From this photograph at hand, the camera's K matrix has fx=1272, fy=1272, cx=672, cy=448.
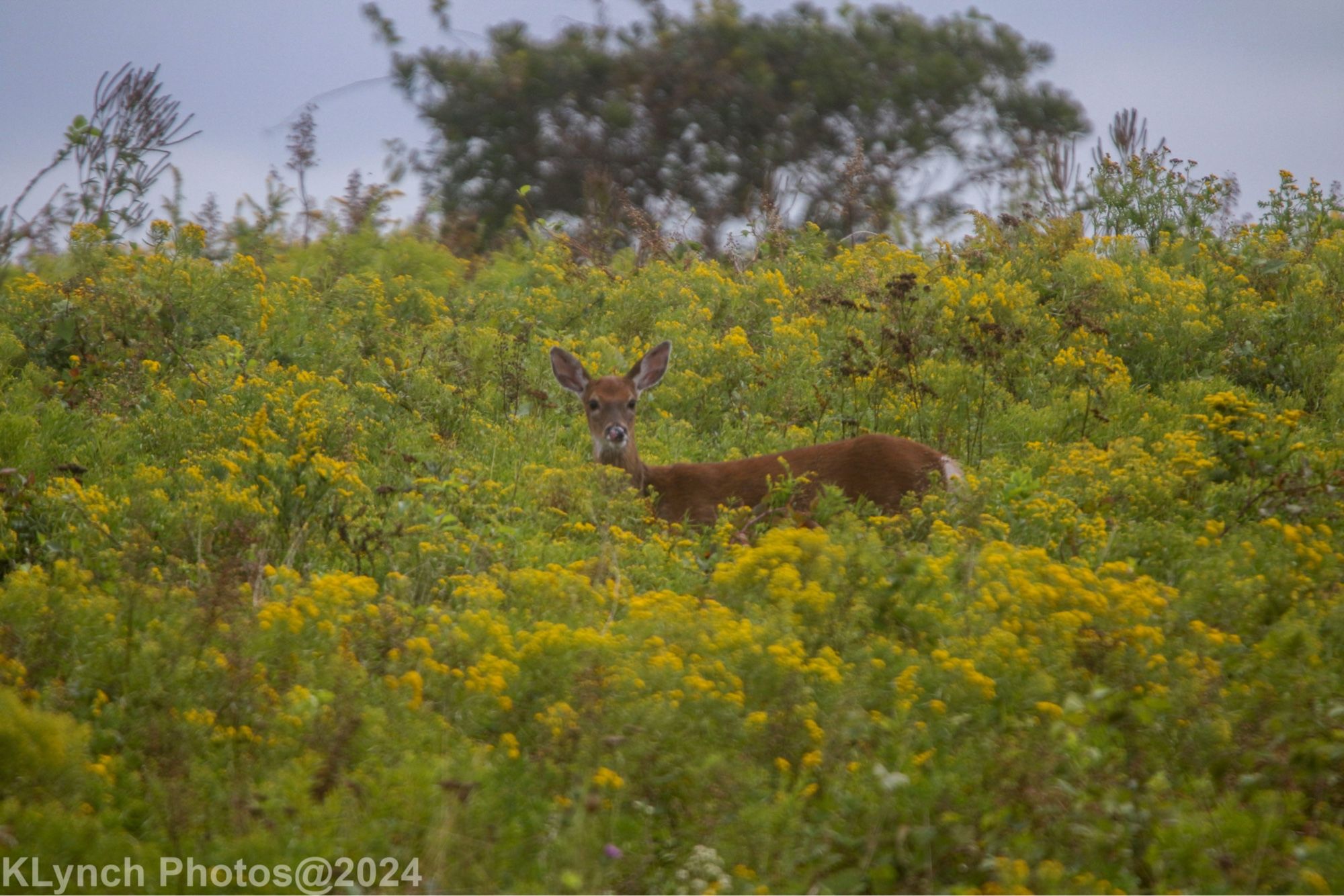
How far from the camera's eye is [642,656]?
13.6ft

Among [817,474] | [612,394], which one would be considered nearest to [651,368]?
[612,394]

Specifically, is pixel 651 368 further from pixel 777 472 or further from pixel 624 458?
pixel 777 472

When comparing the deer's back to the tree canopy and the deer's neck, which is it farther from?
the tree canopy

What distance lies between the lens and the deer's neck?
8453mm

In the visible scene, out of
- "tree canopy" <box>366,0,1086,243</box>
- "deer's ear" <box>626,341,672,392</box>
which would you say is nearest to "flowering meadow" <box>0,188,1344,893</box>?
"deer's ear" <box>626,341,672,392</box>

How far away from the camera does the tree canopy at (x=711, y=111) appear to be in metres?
21.6

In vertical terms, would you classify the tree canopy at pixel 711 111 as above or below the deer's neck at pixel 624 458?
above

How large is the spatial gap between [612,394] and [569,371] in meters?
0.52

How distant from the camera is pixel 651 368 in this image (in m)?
9.37

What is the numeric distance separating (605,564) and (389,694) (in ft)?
5.76

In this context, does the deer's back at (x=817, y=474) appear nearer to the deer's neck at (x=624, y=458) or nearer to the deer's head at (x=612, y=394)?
the deer's neck at (x=624, y=458)

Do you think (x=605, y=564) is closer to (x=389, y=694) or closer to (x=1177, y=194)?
→ (x=389, y=694)

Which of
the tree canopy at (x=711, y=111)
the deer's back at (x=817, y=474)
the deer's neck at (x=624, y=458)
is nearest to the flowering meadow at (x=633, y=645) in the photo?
the deer's neck at (x=624, y=458)

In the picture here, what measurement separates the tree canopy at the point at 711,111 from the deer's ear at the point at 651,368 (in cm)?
1234
